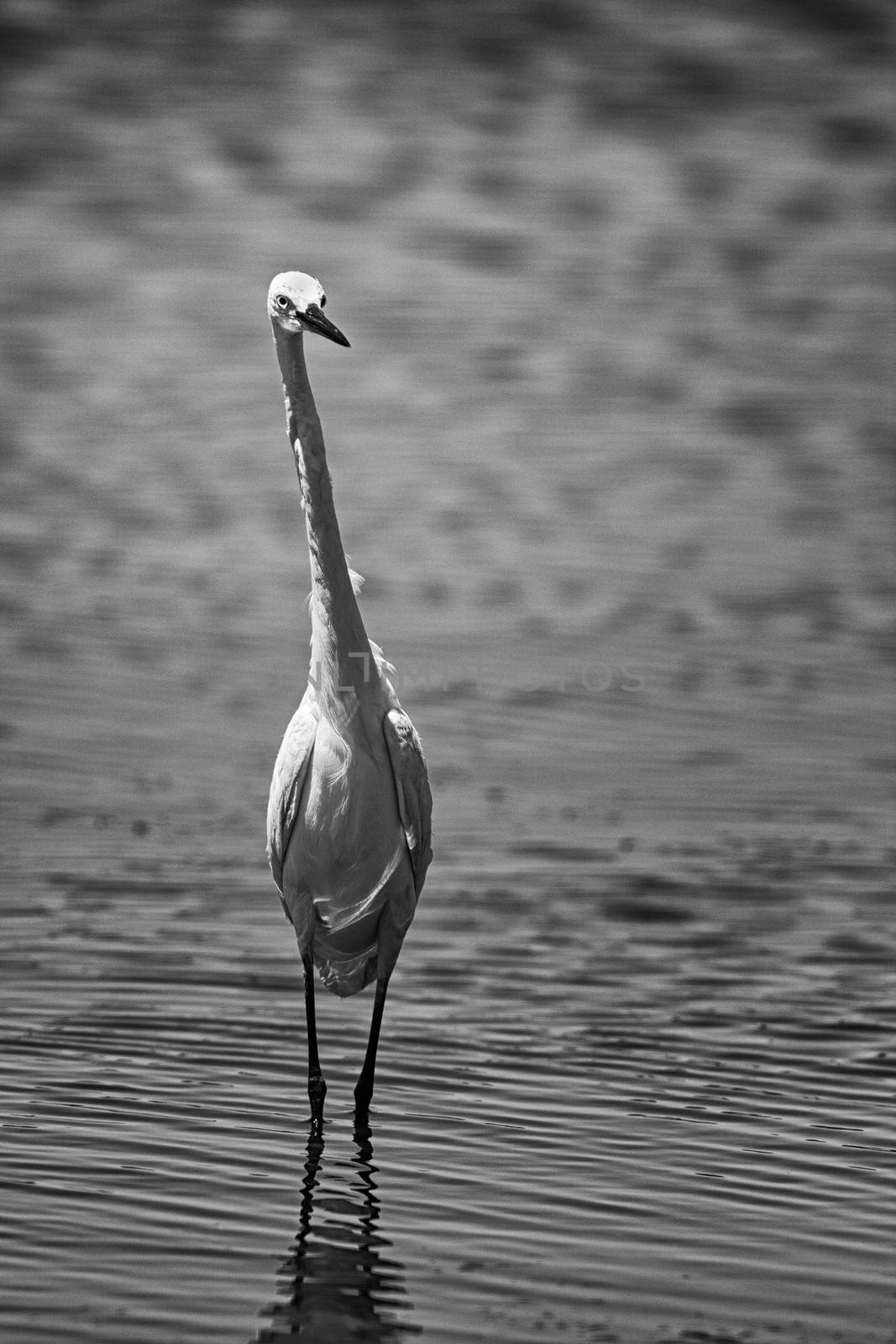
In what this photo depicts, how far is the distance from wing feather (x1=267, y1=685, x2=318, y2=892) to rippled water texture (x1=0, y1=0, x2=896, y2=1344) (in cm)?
90

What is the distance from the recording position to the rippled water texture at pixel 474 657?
5473 mm

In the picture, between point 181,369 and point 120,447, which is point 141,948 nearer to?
point 120,447

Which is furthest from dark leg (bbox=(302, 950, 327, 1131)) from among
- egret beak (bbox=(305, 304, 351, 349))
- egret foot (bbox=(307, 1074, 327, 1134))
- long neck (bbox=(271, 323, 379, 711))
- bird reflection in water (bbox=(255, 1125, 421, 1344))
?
egret beak (bbox=(305, 304, 351, 349))

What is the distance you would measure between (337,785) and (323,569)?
0.70 m

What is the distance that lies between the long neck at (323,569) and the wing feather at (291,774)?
4.7 inches

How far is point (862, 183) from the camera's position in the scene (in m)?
27.3

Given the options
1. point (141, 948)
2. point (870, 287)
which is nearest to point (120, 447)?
point (870, 287)

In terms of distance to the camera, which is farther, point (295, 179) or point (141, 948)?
point (295, 179)

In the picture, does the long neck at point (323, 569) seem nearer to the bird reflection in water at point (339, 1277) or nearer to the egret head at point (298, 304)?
the egret head at point (298, 304)

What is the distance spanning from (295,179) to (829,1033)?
21077mm

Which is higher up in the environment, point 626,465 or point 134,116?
point 134,116

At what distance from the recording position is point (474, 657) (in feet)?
44.2

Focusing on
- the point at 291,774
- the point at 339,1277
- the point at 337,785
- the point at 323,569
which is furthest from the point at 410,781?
the point at 339,1277

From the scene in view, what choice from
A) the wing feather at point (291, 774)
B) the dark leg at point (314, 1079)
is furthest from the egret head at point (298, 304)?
the dark leg at point (314, 1079)
